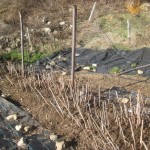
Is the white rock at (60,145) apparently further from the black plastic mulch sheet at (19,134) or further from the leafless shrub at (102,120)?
the leafless shrub at (102,120)

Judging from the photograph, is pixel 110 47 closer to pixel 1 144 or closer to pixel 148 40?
pixel 148 40

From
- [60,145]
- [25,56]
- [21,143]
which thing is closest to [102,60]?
[25,56]

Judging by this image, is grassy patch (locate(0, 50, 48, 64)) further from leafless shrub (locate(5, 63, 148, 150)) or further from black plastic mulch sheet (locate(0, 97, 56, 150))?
black plastic mulch sheet (locate(0, 97, 56, 150))

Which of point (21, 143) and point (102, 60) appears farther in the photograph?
point (102, 60)

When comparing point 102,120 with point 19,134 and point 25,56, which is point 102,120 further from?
point 25,56

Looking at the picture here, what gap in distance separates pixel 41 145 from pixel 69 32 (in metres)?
6.78

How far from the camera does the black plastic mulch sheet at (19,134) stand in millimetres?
5434

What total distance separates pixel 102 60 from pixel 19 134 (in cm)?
437

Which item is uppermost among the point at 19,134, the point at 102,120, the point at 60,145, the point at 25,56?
the point at 102,120

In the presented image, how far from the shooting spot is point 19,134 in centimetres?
577

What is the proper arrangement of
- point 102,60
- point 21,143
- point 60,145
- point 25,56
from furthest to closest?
point 25,56 → point 102,60 → point 21,143 → point 60,145

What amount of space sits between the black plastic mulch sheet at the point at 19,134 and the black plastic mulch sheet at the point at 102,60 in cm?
265

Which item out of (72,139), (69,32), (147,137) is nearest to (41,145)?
(72,139)

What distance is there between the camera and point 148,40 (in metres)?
10.7
